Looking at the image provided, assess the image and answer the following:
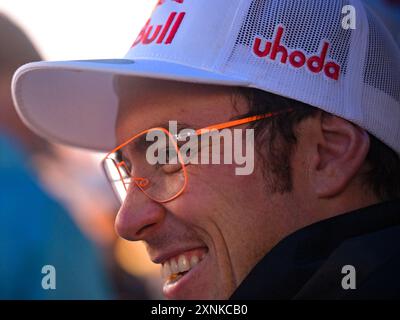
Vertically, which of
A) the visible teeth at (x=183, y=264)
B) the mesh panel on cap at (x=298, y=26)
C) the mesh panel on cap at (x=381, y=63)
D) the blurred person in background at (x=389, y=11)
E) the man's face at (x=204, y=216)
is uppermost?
the blurred person in background at (x=389, y=11)

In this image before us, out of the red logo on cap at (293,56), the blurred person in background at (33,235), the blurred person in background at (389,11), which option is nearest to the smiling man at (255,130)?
the red logo on cap at (293,56)

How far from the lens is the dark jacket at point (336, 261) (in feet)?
6.79

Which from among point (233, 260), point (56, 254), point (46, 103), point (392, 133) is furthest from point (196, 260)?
point (56, 254)

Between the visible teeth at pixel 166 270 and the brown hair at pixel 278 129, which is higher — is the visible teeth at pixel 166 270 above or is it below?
below

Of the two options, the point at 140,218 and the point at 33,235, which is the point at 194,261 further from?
the point at 33,235

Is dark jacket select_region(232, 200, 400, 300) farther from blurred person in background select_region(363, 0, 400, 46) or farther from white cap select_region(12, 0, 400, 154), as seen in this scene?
blurred person in background select_region(363, 0, 400, 46)

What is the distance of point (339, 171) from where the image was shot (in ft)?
8.05

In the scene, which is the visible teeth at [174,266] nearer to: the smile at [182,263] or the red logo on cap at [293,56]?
the smile at [182,263]

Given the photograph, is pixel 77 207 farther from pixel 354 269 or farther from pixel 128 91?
pixel 354 269

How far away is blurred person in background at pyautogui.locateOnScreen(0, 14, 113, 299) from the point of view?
3447mm

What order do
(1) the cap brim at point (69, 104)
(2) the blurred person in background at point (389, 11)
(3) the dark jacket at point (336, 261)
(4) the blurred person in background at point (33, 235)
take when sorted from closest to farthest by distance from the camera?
(3) the dark jacket at point (336, 261) < (1) the cap brim at point (69, 104) < (4) the blurred person in background at point (33, 235) < (2) the blurred person in background at point (389, 11)

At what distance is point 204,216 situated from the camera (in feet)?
7.97

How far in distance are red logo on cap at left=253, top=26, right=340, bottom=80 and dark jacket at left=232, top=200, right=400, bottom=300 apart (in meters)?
0.45

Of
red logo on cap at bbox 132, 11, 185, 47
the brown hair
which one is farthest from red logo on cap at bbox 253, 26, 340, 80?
red logo on cap at bbox 132, 11, 185, 47
